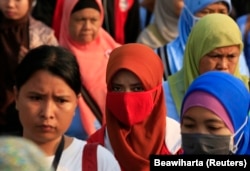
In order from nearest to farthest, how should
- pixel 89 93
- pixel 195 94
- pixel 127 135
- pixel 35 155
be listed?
pixel 35 155, pixel 195 94, pixel 127 135, pixel 89 93

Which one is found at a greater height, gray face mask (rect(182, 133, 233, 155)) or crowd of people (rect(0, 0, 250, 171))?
crowd of people (rect(0, 0, 250, 171))

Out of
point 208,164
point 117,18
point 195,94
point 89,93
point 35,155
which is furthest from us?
point 117,18

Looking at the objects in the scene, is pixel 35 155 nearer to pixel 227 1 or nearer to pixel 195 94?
pixel 195 94

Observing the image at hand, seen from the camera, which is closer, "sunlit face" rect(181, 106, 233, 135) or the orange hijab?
"sunlit face" rect(181, 106, 233, 135)

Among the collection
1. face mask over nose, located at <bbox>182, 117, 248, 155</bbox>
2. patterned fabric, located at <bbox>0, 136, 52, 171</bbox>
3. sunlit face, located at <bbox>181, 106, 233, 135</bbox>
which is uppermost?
sunlit face, located at <bbox>181, 106, 233, 135</bbox>

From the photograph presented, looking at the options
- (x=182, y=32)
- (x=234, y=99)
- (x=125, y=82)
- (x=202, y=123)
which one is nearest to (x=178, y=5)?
(x=182, y=32)

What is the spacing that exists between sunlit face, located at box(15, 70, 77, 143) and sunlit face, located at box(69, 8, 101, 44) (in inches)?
104

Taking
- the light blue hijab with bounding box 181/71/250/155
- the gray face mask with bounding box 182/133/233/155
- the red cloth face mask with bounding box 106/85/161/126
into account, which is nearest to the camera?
the gray face mask with bounding box 182/133/233/155

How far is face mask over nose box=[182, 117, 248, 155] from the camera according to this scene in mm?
4781

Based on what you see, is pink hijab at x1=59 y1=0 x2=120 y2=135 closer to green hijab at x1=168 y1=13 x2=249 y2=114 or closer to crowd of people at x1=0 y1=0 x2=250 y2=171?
crowd of people at x1=0 y1=0 x2=250 y2=171

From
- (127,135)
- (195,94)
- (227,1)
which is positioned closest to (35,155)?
(195,94)

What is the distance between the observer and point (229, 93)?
4996 mm

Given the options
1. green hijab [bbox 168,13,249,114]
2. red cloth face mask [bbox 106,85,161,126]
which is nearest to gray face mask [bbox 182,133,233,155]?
red cloth face mask [bbox 106,85,161,126]

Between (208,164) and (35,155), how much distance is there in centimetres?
155
